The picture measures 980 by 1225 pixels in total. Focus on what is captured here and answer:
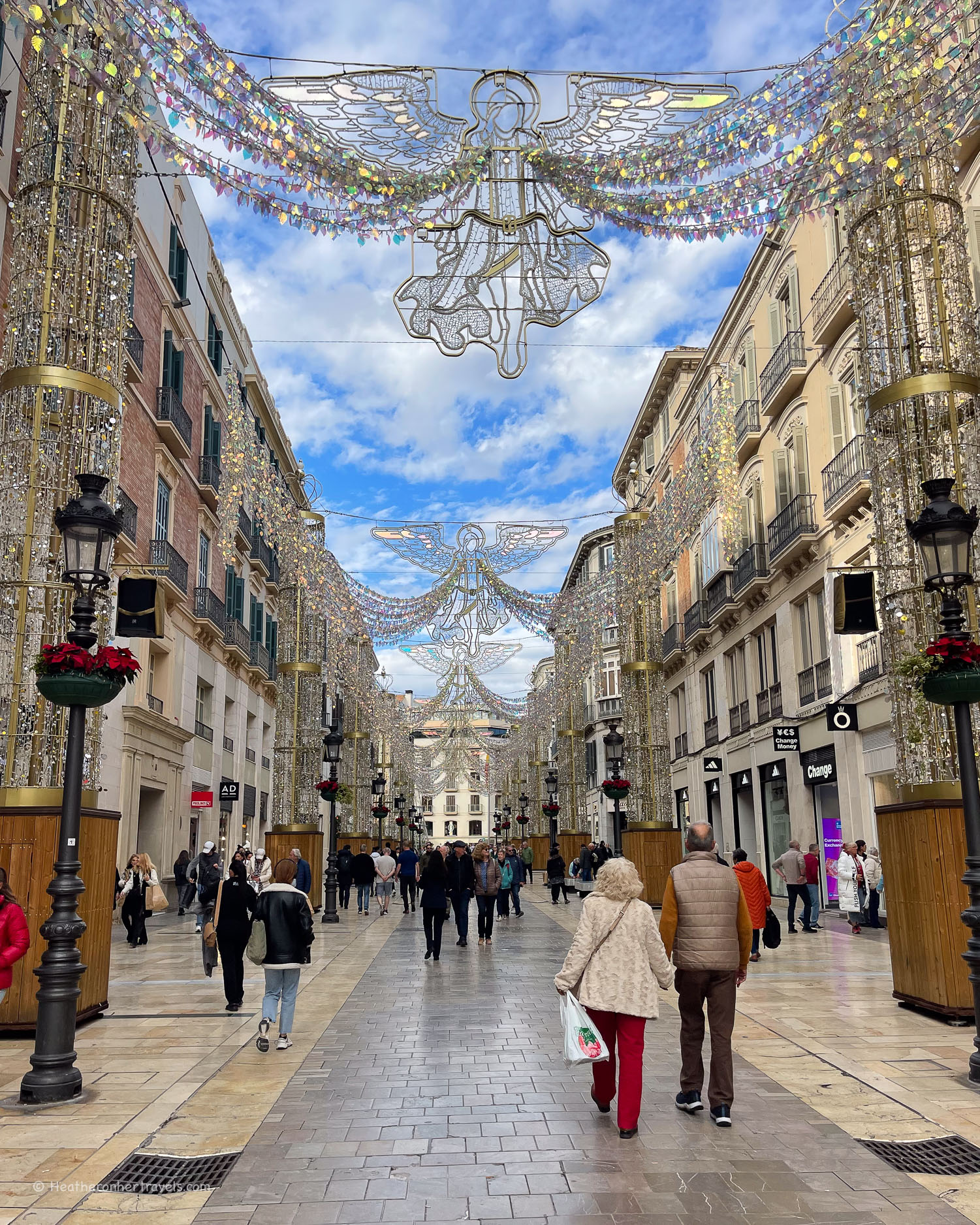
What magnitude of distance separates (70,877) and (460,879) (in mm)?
9950

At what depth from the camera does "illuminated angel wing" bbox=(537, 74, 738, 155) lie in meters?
9.30

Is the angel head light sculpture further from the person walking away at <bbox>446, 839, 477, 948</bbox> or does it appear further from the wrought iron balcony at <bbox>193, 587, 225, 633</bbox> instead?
the wrought iron balcony at <bbox>193, 587, 225, 633</bbox>

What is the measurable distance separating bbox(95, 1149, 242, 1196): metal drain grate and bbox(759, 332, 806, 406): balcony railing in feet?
73.7

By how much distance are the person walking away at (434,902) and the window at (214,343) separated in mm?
19700

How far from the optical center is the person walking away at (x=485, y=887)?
17.0 metres

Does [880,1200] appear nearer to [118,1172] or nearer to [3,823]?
[118,1172]

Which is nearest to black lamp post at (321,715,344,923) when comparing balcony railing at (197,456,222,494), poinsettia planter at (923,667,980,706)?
balcony railing at (197,456,222,494)

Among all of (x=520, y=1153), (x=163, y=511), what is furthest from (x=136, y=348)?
(x=520, y=1153)

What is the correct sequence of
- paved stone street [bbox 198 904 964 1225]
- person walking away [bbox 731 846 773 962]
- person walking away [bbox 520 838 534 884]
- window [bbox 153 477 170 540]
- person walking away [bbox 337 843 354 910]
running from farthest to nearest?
person walking away [bbox 520 838 534 884], person walking away [bbox 337 843 354 910], window [bbox 153 477 170 540], person walking away [bbox 731 846 773 962], paved stone street [bbox 198 904 964 1225]

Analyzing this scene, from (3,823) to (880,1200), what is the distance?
7356mm

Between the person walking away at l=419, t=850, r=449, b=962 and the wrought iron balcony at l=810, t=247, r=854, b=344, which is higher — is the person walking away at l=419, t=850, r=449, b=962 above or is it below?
below

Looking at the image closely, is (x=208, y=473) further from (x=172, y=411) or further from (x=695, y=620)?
(x=695, y=620)

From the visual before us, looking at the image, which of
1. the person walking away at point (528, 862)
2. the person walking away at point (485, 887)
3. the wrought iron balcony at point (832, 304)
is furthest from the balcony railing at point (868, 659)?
the person walking away at point (528, 862)

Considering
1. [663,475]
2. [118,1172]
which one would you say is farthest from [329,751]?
[663,475]
